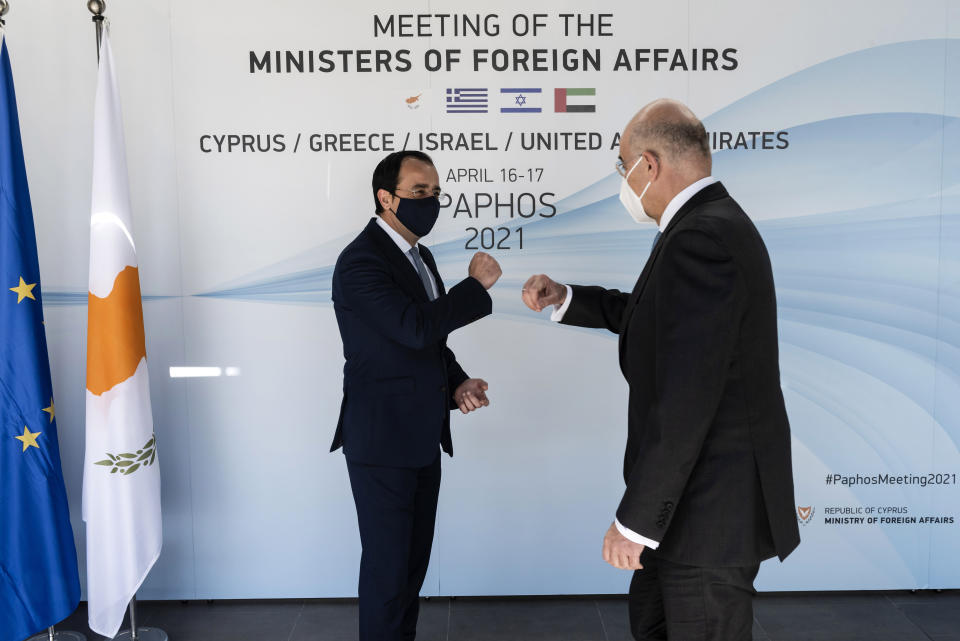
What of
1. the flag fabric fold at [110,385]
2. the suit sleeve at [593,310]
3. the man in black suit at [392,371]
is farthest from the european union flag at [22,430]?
the suit sleeve at [593,310]

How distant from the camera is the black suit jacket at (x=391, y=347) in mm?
2410

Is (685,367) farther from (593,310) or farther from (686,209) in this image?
(593,310)

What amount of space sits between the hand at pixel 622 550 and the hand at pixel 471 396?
1.00 meters

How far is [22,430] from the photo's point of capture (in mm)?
2850

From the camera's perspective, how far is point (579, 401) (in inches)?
136

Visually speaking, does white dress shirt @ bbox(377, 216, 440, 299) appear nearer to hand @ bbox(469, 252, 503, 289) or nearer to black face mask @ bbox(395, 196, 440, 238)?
black face mask @ bbox(395, 196, 440, 238)

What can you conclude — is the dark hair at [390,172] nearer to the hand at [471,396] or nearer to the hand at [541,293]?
the hand at [541,293]

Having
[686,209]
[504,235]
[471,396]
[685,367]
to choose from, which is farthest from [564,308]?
[504,235]

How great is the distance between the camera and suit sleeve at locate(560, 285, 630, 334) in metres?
2.48

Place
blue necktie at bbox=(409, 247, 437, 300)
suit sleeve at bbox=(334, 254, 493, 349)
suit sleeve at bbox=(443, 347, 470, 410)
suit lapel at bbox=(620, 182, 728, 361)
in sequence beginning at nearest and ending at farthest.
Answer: suit lapel at bbox=(620, 182, 728, 361) → suit sleeve at bbox=(334, 254, 493, 349) → blue necktie at bbox=(409, 247, 437, 300) → suit sleeve at bbox=(443, 347, 470, 410)

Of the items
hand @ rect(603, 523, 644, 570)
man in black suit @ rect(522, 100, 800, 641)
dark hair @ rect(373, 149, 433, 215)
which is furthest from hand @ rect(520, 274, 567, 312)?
hand @ rect(603, 523, 644, 570)

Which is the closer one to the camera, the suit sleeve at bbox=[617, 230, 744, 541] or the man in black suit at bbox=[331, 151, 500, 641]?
the suit sleeve at bbox=[617, 230, 744, 541]

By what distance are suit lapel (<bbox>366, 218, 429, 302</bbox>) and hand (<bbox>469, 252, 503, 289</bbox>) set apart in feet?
0.64

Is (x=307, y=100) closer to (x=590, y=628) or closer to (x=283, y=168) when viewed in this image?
→ (x=283, y=168)
